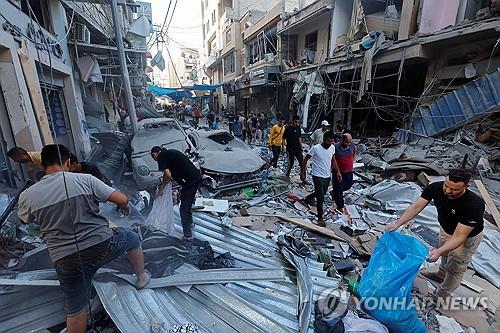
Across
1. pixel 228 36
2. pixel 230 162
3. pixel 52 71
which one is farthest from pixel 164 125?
pixel 228 36

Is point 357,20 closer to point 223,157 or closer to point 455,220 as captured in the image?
point 223,157

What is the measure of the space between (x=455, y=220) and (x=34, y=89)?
283 inches

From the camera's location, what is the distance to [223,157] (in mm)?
6410

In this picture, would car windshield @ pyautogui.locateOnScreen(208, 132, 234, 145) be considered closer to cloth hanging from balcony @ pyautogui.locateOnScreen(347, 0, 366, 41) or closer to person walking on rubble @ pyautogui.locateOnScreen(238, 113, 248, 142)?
person walking on rubble @ pyautogui.locateOnScreen(238, 113, 248, 142)

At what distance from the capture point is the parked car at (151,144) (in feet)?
18.9

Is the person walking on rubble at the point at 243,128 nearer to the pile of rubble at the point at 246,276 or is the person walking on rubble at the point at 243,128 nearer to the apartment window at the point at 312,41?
the apartment window at the point at 312,41

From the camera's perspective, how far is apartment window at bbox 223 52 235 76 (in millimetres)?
26716

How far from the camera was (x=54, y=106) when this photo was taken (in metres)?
8.02

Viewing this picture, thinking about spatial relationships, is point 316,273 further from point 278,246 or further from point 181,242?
point 181,242

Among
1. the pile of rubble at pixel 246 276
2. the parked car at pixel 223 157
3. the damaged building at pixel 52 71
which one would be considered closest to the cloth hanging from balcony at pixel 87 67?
the damaged building at pixel 52 71

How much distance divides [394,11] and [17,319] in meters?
13.4

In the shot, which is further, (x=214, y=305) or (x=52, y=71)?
(x=52, y=71)

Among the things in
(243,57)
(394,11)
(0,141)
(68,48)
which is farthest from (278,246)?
(243,57)

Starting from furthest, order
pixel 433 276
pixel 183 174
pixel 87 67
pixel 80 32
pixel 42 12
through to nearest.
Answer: pixel 87 67 → pixel 80 32 → pixel 42 12 → pixel 183 174 → pixel 433 276
